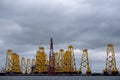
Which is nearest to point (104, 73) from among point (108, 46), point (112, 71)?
point (112, 71)

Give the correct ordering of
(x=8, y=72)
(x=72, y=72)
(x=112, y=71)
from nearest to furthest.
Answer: (x=112, y=71), (x=72, y=72), (x=8, y=72)

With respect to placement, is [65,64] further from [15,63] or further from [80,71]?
[15,63]

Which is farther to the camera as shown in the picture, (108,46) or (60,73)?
(60,73)

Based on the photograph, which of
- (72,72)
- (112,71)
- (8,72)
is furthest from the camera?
(8,72)

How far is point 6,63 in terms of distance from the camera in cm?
18288

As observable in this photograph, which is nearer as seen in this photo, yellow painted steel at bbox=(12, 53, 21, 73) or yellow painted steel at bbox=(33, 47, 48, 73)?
yellow painted steel at bbox=(33, 47, 48, 73)

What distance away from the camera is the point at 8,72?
595ft

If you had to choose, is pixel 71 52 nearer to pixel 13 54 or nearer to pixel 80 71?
pixel 80 71

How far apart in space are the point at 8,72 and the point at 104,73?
57913mm

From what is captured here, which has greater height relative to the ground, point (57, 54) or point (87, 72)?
point (57, 54)

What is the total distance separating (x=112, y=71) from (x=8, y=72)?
203 ft

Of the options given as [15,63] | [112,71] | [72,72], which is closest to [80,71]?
[72,72]

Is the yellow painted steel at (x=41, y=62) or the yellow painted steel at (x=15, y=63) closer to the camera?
the yellow painted steel at (x=41, y=62)

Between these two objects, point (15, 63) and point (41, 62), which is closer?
point (41, 62)
